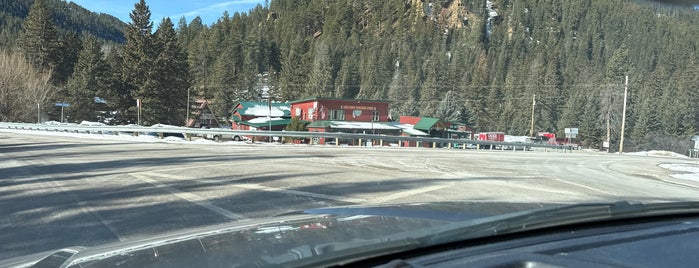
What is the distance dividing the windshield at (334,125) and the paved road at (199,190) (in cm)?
6

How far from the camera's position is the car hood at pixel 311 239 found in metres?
1.64

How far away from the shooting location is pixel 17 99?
52.0 m

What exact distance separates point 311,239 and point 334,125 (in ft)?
190

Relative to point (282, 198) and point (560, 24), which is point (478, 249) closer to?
point (282, 198)

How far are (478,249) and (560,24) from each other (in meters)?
185

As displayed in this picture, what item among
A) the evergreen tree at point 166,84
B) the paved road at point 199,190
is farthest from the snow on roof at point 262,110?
the paved road at point 199,190

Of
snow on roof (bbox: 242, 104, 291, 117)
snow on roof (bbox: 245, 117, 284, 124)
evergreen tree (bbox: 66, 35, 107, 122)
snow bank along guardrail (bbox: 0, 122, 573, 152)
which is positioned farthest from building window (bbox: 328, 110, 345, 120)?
snow bank along guardrail (bbox: 0, 122, 573, 152)

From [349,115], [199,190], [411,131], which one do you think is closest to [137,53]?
[349,115]

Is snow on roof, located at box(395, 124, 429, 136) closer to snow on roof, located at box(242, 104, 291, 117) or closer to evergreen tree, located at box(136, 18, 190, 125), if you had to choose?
snow on roof, located at box(242, 104, 291, 117)

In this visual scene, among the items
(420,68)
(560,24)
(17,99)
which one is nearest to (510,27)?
(560,24)

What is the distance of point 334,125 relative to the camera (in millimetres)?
59750

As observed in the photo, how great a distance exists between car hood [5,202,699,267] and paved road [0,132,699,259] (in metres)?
3.04

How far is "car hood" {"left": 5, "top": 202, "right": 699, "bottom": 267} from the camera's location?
5.40ft

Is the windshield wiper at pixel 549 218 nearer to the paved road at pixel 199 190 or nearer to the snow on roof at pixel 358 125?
the paved road at pixel 199 190
